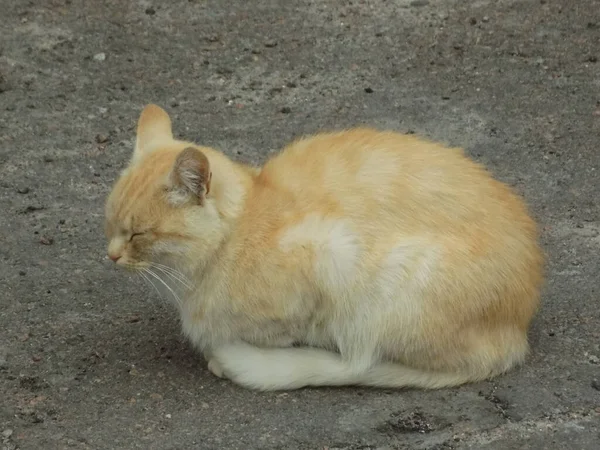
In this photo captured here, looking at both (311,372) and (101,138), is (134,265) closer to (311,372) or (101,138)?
(311,372)

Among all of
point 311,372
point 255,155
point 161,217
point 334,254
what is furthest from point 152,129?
point 255,155

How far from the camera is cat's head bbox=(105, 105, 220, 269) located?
11.1 feet

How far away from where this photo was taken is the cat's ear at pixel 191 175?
3.26 m

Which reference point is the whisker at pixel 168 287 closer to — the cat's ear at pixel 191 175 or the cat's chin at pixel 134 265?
the cat's chin at pixel 134 265

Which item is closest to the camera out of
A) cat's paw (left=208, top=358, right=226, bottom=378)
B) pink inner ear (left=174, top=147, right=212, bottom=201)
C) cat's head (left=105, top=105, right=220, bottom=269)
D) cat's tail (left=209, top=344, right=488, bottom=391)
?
pink inner ear (left=174, top=147, right=212, bottom=201)

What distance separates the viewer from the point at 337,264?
3404 mm

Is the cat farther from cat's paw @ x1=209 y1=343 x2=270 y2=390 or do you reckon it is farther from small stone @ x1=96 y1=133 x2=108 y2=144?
small stone @ x1=96 y1=133 x2=108 y2=144

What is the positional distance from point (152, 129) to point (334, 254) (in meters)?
0.89

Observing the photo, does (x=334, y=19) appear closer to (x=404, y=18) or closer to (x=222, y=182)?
(x=404, y=18)

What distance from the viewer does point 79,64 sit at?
594 centimetres

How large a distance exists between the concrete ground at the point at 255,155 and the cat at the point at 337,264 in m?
0.13

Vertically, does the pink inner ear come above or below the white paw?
above

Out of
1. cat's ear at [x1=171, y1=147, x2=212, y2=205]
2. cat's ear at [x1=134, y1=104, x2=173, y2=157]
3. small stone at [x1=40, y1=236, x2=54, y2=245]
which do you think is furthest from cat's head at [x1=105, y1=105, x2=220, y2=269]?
small stone at [x1=40, y1=236, x2=54, y2=245]

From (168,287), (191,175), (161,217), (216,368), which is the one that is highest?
(191,175)
